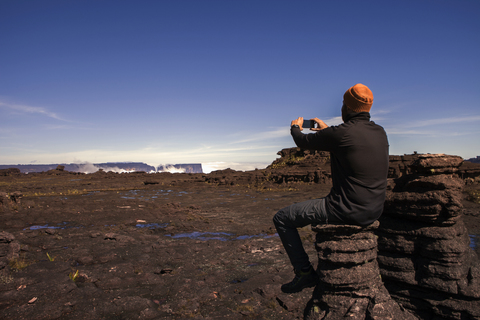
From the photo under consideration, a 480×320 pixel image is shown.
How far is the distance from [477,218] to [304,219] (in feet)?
38.6

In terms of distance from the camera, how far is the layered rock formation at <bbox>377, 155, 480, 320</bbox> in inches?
121

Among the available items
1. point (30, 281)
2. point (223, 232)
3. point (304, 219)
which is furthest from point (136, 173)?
point (304, 219)

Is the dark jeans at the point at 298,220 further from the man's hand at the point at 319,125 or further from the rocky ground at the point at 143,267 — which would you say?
the rocky ground at the point at 143,267

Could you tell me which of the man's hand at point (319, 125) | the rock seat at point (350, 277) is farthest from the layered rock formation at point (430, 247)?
the man's hand at point (319, 125)

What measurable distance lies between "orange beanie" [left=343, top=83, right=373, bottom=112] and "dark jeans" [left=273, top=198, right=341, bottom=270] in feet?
3.28

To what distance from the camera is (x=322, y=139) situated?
8.79ft

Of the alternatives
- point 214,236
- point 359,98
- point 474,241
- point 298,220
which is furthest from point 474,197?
point 298,220

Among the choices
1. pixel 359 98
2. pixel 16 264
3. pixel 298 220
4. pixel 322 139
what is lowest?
pixel 16 264

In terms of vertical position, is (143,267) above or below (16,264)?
below

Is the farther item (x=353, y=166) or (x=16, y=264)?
(x=16, y=264)

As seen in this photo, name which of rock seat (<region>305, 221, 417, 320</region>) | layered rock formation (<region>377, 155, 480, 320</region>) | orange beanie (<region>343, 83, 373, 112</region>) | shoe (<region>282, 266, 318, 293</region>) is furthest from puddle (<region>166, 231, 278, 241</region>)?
orange beanie (<region>343, 83, 373, 112</region>)

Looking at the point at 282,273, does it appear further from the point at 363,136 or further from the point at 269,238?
the point at 363,136

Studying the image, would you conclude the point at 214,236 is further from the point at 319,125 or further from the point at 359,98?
the point at 359,98

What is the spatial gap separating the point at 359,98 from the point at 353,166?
0.68 metres
